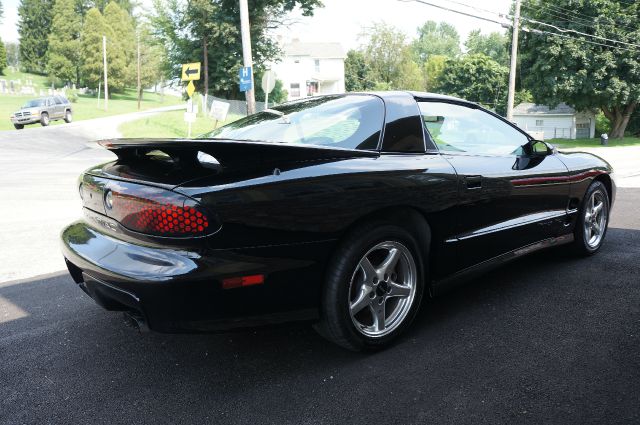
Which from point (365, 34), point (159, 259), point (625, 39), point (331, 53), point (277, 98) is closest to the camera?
point (159, 259)

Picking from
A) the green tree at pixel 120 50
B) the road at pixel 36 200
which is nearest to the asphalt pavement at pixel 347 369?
the road at pixel 36 200

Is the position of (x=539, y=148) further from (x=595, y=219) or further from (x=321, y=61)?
(x=321, y=61)

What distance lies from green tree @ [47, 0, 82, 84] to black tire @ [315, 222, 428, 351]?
71.5 m

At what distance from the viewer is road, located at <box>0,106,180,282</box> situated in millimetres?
4774

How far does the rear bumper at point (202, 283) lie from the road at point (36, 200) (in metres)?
0.76

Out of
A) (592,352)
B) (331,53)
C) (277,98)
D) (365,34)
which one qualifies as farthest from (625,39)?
(365,34)

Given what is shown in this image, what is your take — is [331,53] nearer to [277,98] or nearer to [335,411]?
[277,98]

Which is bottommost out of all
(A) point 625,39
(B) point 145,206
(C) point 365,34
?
(B) point 145,206

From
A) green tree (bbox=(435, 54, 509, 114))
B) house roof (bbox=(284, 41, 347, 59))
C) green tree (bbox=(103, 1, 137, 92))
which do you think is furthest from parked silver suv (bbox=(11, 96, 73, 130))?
green tree (bbox=(435, 54, 509, 114))

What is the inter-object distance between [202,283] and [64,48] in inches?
2872

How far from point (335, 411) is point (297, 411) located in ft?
0.56

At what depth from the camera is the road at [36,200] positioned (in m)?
4.77

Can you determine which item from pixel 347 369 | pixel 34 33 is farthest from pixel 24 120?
pixel 34 33

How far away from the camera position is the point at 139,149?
99.9 inches
